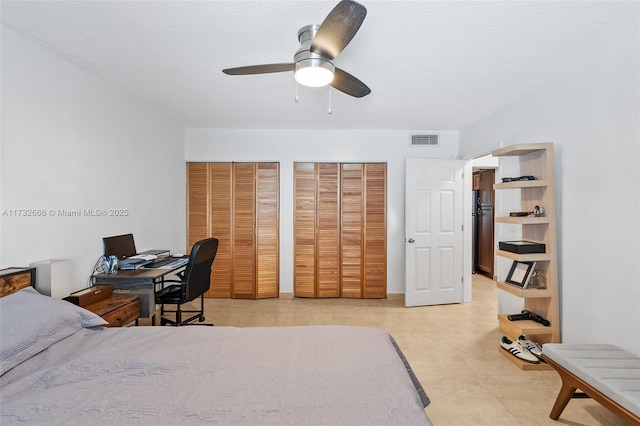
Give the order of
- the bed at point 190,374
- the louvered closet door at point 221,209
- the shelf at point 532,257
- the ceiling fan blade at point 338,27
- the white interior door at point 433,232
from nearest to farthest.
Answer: the bed at point 190,374 → the ceiling fan blade at point 338,27 → the shelf at point 532,257 → the white interior door at point 433,232 → the louvered closet door at point 221,209


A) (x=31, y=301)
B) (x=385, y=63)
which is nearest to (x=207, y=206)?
(x=31, y=301)

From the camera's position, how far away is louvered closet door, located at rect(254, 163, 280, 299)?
434 centimetres

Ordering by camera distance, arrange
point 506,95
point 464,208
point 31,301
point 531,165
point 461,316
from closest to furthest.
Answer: point 31,301 → point 531,165 → point 506,95 → point 461,316 → point 464,208

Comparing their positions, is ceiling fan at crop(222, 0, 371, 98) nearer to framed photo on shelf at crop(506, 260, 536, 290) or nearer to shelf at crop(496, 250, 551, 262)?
shelf at crop(496, 250, 551, 262)

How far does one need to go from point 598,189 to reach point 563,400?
1492mm

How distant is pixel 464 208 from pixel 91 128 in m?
4.42

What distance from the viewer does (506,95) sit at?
119 inches

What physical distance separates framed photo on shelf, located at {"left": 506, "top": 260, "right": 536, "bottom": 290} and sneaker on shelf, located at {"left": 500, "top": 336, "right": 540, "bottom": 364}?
52 cm

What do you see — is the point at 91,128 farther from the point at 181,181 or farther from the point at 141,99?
the point at 181,181

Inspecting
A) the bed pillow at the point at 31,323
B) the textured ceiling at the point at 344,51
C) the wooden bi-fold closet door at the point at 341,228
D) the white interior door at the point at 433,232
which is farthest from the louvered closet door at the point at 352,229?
the bed pillow at the point at 31,323

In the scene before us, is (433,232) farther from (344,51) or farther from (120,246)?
(120,246)

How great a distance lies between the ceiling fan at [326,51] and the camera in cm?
135

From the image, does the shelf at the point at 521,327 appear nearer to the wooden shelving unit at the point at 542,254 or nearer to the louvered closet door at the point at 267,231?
the wooden shelving unit at the point at 542,254

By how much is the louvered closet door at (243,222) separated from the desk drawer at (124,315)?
6.01 feet
